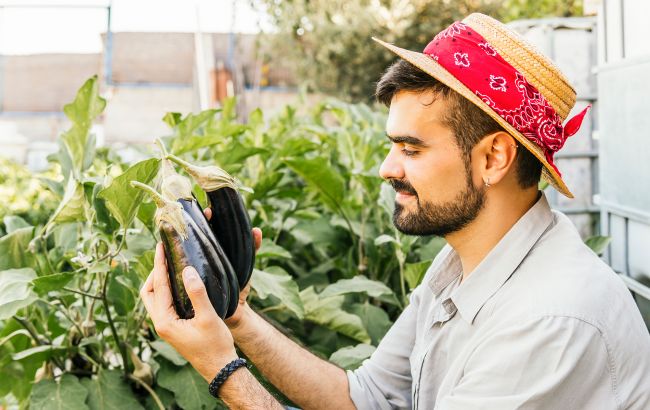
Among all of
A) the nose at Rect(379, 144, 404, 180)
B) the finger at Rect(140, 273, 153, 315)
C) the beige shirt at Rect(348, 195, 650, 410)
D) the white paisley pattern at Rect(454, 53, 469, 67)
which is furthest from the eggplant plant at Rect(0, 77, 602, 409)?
the white paisley pattern at Rect(454, 53, 469, 67)

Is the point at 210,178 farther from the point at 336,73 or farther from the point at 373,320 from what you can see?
the point at 336,73

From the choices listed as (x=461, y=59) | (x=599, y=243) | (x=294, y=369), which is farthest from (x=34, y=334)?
(x=599, y=243)

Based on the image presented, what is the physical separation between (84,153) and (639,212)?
168cm

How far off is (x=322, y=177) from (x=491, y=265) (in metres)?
0.89

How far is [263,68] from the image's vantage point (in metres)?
14.9

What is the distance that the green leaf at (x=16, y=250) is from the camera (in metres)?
2.12

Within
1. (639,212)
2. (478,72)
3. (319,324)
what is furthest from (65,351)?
(639,212)

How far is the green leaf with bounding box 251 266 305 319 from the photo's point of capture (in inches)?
80.0

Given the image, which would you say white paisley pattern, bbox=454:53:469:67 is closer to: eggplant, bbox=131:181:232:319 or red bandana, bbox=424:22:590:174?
red bandana, bbox=424:22:590:174

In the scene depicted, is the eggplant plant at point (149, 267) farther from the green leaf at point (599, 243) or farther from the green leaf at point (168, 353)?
the green leaf at point (599, 243)

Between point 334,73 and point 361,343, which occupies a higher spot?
point 334,73

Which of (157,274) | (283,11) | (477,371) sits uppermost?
(283,11)

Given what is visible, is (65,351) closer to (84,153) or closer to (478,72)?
(84,153)

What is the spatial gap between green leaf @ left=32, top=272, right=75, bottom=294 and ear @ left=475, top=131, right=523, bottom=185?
0.99 m
